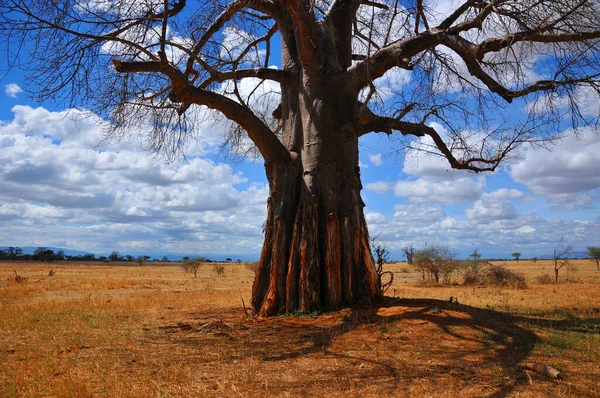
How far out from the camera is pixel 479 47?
6977 millimetres

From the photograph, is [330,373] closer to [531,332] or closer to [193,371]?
[193,371]

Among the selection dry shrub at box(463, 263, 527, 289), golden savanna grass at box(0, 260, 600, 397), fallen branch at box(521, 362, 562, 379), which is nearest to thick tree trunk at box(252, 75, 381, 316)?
golden savanna grass at box(0, 260, 600, 397)

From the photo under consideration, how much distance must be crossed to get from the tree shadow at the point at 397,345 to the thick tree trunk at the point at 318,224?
48 centimetres

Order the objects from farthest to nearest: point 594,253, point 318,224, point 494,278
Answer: point 594,253
point 494,278
point 318,224

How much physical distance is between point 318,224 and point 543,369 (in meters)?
3.88

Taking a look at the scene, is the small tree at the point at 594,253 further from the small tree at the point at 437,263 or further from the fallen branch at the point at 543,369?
the fallen branch at the point at 543,369

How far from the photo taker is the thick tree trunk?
7.19 m

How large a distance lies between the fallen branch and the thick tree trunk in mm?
3037

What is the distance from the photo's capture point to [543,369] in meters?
4.28

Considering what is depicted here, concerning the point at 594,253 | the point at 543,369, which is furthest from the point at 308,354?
the point at 594,253

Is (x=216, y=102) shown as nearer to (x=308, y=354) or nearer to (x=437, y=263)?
(x=308, y=354)

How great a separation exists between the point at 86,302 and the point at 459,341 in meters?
8.35

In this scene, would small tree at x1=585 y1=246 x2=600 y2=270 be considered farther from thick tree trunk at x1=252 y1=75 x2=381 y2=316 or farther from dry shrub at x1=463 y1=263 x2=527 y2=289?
thick tree trunk at x1=252 y1=75 x2=381 y2=316

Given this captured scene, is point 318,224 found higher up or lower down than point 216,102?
lower down
